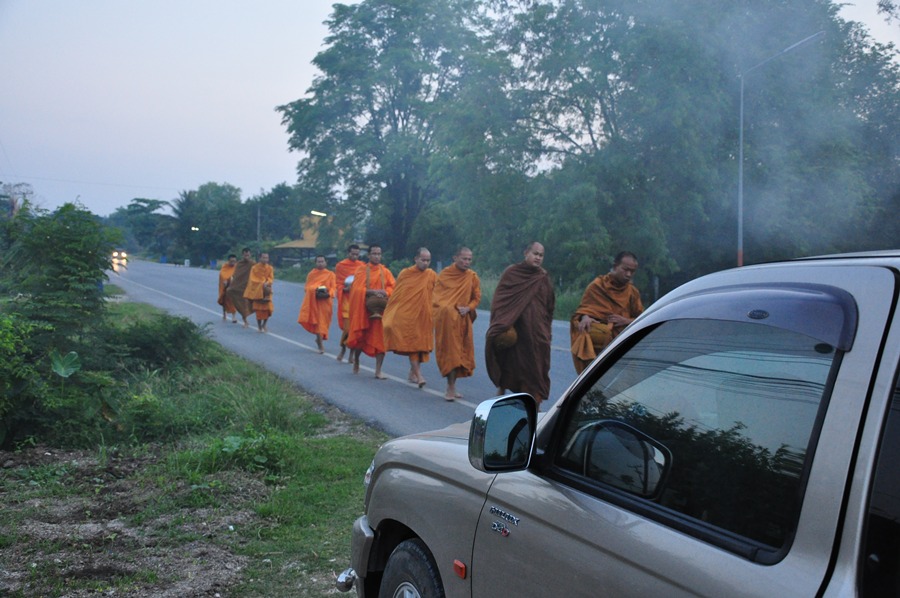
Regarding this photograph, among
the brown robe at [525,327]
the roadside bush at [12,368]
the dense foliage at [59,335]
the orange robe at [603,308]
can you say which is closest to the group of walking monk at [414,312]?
the brown robe at [525,327]

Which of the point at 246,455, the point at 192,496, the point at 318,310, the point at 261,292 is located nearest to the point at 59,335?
the point at 246,455

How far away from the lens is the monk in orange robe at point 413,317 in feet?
39.7

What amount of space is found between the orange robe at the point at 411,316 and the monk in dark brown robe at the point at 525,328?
285 cm

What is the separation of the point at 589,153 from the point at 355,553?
896 inches

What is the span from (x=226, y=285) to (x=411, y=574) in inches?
784

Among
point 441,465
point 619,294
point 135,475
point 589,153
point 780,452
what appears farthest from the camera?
point 589,153

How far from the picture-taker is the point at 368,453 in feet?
23.6

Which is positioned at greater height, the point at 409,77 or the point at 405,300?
the point at 409,77

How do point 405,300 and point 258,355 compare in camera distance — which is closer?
point 405,300

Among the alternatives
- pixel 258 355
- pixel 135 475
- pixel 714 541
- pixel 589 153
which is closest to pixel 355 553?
pixel 714 541

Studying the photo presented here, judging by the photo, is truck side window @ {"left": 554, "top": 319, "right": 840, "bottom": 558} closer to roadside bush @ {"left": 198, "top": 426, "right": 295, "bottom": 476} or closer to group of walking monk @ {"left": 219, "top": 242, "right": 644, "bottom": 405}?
roadside bush @ {"left": 198, "top": 426, "right": 295, "bottom": 476}

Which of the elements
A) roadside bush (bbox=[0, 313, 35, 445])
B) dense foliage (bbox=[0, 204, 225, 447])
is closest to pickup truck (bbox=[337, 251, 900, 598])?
roadside bush (bbox=[0, 313, 35, 445])

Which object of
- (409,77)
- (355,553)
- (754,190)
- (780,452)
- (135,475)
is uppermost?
(409,77)

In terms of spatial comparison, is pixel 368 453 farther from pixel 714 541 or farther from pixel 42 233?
pixel 714 541
